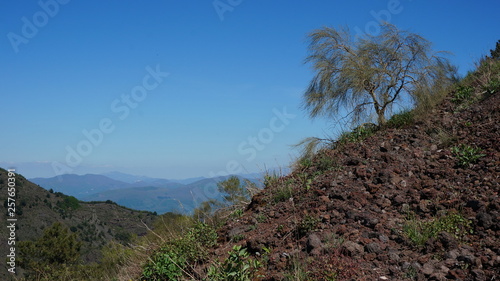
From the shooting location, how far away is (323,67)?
1059cm

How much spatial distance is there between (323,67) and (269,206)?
17.5ft

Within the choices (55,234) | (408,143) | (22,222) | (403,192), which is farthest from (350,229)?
(22,222)

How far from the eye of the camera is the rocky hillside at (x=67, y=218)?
1939 inches

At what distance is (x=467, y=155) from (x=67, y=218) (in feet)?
208

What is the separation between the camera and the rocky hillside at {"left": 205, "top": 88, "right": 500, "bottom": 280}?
3.85m

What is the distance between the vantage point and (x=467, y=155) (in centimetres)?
589

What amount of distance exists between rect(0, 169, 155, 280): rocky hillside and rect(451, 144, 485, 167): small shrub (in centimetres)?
4346

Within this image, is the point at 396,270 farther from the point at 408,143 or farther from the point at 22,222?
the point at 22,222

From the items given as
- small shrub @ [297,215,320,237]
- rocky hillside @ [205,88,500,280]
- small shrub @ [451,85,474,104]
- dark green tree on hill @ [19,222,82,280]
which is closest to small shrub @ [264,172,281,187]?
rocky hillside @ [205,88,500,280]

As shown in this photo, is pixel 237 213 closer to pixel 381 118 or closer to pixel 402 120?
pixel 402 120

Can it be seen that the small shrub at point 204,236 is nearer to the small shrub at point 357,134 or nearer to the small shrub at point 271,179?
the small shrub at point 271,179

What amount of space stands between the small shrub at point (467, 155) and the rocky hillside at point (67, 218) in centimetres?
4346

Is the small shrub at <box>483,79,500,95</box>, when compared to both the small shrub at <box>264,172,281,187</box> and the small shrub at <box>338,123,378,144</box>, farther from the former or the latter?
the small shrub at <box>264,172,281,187</box>

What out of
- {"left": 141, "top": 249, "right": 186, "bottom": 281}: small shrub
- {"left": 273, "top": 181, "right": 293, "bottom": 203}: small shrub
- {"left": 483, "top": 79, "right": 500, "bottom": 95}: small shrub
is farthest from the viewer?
{"left": 483, "top": 79, "right": 500, "bottom": 95}: small shrub
